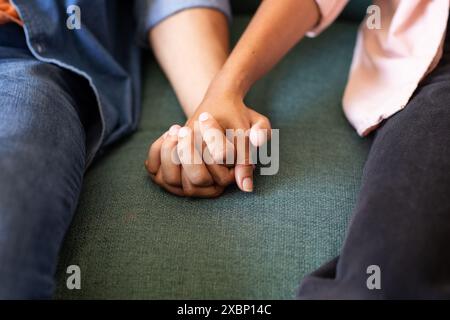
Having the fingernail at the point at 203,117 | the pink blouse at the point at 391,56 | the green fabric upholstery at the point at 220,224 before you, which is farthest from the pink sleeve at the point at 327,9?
the fingernail at the point at 203,117

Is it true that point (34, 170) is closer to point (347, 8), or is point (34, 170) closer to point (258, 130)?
point (258, 130)

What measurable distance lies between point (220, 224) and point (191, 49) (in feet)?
0.82

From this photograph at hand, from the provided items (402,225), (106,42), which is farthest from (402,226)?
(106,42)

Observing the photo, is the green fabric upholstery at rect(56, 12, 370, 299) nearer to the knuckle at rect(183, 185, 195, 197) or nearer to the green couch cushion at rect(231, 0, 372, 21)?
the knuckle at rect(183, 185, 195, 197)

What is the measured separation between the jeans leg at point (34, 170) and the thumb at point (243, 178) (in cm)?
16

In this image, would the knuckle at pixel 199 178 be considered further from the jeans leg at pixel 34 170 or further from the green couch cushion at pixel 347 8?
the green couch cushion at pixel 347 8

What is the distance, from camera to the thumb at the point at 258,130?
21.9 inches

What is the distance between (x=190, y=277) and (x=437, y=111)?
0.96 feet

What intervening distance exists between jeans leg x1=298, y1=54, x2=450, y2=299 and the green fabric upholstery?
5cm

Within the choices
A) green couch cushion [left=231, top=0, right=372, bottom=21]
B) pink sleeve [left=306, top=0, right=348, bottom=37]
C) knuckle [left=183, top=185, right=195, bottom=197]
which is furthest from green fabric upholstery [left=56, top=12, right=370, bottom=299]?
green couch cushion [left=231, top=0, right=372, bottom=21]

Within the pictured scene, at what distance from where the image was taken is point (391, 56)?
0.65 metres
